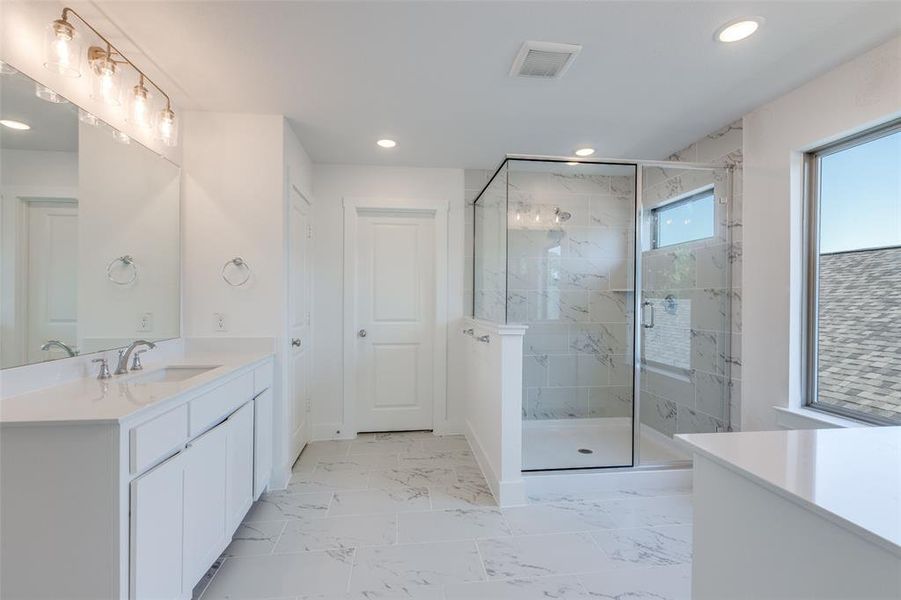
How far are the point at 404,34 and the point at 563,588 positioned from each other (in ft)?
8.18

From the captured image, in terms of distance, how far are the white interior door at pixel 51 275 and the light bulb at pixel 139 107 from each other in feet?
2.00

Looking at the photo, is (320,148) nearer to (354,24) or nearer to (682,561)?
(354,24)

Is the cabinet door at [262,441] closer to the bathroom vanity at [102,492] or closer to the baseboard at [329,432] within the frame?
the bathroom vanity at [102,492]

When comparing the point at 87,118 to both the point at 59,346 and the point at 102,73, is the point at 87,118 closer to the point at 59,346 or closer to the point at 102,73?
the point at 102,73

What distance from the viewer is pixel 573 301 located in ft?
11.4

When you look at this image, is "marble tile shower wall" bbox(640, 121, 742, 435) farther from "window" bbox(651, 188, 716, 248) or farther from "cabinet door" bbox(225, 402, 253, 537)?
"cabinet door" bbox(225, 402, 253, 537)

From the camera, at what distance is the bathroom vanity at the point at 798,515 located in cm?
60

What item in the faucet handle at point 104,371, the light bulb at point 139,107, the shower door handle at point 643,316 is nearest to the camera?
the faucet handle at point 104,371

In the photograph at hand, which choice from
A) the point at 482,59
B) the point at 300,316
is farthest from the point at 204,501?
the point at 482,59

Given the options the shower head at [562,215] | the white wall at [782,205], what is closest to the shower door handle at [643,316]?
the white wall at [782,205]

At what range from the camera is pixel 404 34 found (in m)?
1.64

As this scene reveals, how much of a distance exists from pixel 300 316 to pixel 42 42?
186 cm

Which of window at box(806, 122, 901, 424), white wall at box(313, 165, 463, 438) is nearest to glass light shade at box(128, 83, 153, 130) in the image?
white wall at box(313, 165, 463, 438)

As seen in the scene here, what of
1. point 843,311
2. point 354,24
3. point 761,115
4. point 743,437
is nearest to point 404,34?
point 354,24
